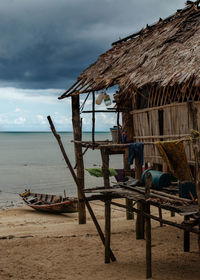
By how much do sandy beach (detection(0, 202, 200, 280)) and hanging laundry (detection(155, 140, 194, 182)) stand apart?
2535 millimetres

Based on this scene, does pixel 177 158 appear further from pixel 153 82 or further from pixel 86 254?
pixel 86 254

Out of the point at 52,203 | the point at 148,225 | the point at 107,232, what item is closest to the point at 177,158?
the point at 148,225

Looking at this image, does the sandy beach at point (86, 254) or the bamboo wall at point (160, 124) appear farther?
the bamboo wall at point (160, 124)

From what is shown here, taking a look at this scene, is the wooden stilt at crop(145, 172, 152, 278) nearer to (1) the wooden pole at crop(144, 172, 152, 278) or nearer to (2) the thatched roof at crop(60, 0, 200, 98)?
(1) the wooden pole at crop(144, 172, 152, 278)

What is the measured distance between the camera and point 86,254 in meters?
10.1

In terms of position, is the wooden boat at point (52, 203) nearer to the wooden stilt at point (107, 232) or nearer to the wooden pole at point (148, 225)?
the wooden stilt at point (107, 232)

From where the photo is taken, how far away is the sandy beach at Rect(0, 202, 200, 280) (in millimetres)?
8445

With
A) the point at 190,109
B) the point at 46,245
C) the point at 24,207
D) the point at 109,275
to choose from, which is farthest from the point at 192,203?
the point at 24,207

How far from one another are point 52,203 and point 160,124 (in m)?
10.4

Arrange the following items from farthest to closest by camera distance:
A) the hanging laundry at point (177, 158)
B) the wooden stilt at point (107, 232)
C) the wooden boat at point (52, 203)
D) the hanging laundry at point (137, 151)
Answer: the wooden boat at point (52, 203) → the hanging laundry at point (137, 151) → the wooden stilt at point (107, 232) → the hanging laundry at point (177, 158)

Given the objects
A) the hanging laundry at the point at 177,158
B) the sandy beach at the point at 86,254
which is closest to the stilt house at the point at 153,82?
the sandy beach at the point at 86,254

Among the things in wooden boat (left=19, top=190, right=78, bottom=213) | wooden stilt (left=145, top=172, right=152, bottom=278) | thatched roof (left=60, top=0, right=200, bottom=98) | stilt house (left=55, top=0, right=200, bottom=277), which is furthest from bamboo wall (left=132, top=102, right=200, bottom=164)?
wooden boat (left=19, top=190, right=78, bottom=213)

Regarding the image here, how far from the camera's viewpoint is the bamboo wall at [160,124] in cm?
991

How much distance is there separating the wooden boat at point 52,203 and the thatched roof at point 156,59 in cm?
687
